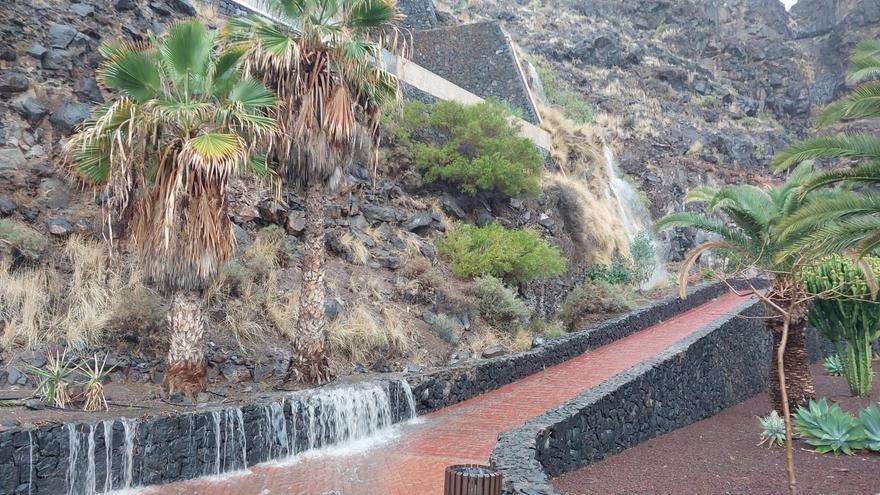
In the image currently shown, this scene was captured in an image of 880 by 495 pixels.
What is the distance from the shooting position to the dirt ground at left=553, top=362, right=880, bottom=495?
28.4ft

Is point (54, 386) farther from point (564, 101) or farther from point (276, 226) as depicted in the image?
point (564, 101)

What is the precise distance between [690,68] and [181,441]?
175ft

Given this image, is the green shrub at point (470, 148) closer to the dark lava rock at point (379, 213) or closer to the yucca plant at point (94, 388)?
the dark lava rock at point (379, 213)

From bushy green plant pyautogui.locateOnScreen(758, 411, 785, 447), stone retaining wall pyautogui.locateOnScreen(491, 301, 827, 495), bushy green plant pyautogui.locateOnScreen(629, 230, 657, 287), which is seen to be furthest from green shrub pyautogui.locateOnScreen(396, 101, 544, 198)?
bushy green plant pyautogui.locateOnScreen(758, 411, 785, 447)

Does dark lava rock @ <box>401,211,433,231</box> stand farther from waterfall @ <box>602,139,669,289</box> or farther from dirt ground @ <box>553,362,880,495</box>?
waterfall @ <box>602,139,669,289</box>

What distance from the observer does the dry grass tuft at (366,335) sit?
512 inches

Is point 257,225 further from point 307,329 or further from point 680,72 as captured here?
point 680,72

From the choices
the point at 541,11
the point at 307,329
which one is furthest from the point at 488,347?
the point at 541,11

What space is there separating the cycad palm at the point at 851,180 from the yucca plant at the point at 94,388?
9386 mm

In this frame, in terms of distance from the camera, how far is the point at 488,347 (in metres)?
15.5

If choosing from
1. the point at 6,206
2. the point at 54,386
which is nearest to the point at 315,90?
the point at 54,386

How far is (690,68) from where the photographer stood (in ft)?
177

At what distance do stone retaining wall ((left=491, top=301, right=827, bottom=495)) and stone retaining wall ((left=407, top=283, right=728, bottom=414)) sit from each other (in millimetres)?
2628

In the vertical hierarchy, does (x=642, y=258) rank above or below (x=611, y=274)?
above
